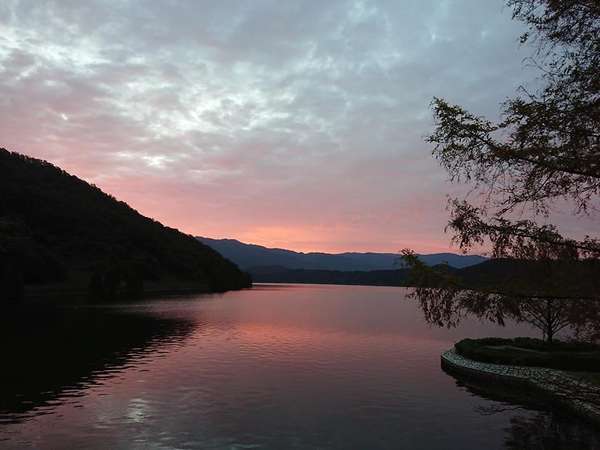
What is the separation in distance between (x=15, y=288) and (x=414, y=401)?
10458 cm

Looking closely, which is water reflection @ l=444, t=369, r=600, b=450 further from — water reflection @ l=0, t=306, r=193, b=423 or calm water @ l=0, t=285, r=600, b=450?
water reflection @ l=0, t=306, r=193, b=423

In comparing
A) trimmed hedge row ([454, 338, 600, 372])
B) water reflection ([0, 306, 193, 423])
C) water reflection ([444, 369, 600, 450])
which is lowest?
water reflection ([444, 369, 600, 450])

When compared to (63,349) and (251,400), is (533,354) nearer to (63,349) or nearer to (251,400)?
(251,400)

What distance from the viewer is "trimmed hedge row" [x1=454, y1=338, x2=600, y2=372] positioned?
3538 cm

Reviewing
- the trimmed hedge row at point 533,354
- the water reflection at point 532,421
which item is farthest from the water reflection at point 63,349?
the trimmed hedge row at point 533,354

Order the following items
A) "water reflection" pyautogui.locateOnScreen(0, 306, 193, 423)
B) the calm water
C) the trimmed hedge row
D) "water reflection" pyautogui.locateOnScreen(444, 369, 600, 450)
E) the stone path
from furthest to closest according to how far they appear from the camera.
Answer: the trimmed hedge row → "water reflection" pyautogui.locateOnScreen(0, 306, 193, 423) → the stone path → the calm water → "water reflection" pyautogui.locateOnScreen(444, 369, 600, 450)

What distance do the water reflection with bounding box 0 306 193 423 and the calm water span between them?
0.16 metres

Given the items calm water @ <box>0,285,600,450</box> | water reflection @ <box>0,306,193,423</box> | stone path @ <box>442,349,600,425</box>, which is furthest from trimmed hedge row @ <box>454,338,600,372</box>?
water reflection @ <box>0,306,193,423</box>

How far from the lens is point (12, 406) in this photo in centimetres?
2711

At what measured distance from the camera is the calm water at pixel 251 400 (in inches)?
896

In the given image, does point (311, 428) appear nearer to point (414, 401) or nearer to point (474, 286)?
point (414, 401)

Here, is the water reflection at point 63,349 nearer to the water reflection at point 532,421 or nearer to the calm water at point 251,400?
the calm water at point 251,400

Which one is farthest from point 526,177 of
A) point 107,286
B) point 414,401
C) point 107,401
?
point 107,286

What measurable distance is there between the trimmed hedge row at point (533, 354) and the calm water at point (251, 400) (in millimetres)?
3387
